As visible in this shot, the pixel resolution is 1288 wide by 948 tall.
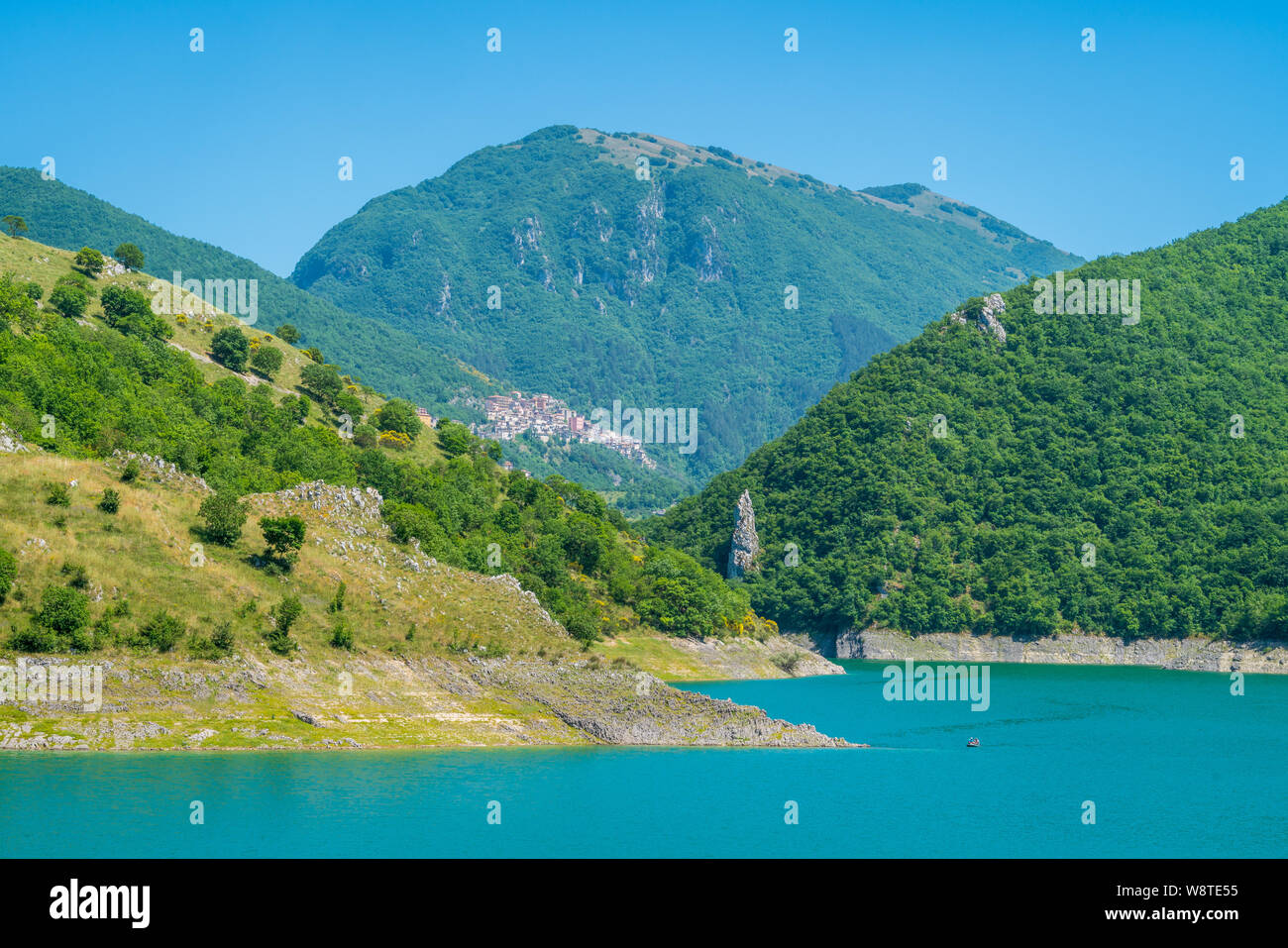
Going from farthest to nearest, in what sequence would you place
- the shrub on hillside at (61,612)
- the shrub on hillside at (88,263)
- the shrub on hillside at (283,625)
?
the shrub on hillside at (88,263), the shrub on hillside at (283,625), the shrub on hillside at (61,612)

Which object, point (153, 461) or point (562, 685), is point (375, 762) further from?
point (153, 461)

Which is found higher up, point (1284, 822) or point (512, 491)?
point (512, 491)

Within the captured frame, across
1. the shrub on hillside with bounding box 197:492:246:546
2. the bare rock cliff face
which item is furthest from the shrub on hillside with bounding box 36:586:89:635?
the bare rock cliff face

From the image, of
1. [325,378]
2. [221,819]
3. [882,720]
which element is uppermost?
[325,378]

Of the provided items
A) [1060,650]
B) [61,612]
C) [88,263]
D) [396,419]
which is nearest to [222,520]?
[61,612]

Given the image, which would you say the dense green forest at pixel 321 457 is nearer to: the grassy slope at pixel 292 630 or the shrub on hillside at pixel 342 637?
the grassy slope at pixel 292 630

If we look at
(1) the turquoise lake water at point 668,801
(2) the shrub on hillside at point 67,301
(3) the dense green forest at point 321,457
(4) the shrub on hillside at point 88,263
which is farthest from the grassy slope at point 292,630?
(4) the shrub on hillside at point 88,263
